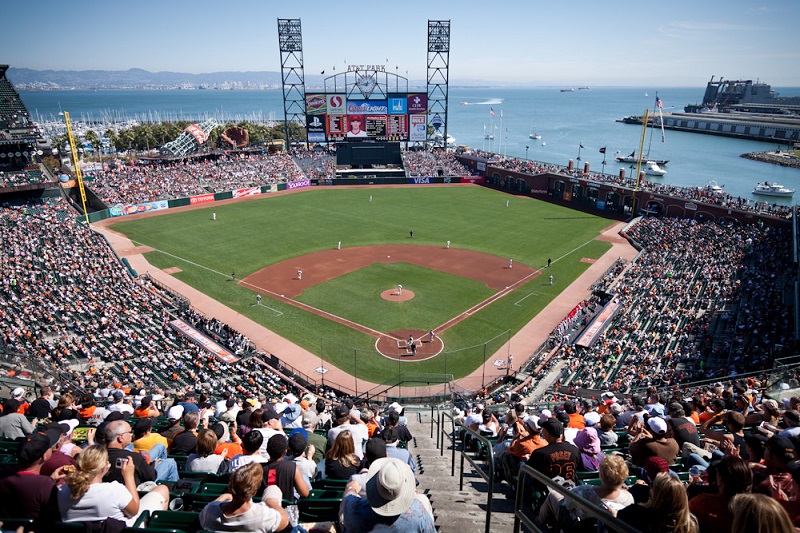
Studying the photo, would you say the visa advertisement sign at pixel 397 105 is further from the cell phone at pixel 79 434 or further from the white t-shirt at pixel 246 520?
the white t-shirt at pixel 246 520

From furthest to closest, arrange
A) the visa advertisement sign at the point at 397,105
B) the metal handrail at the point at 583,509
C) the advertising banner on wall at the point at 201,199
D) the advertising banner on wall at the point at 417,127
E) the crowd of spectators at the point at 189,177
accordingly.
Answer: the advertising banner on wall at the point at 417,127
the visa advertisement sign at the point at 397,105
the advertising banner on wall at the point at 201,199
the crowd of spectators at the point at 189,177
the metal handrail at the point at 583,509

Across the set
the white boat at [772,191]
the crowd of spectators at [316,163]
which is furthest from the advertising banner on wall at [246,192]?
the white boat at [772,191]

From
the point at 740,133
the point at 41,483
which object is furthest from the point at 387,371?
the point at 740,133

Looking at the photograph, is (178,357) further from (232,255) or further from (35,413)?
(232,255)

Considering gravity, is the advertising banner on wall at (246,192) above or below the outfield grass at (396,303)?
above

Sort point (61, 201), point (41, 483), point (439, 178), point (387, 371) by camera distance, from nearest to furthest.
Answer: point (41, 483) → point (387, 371) → point (61, 201) → point (439, 178)

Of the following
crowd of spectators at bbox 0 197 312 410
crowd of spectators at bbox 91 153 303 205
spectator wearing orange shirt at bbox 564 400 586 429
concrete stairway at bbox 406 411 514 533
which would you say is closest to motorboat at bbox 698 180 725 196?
crowd of spectators at bbox 0 197 312 410
